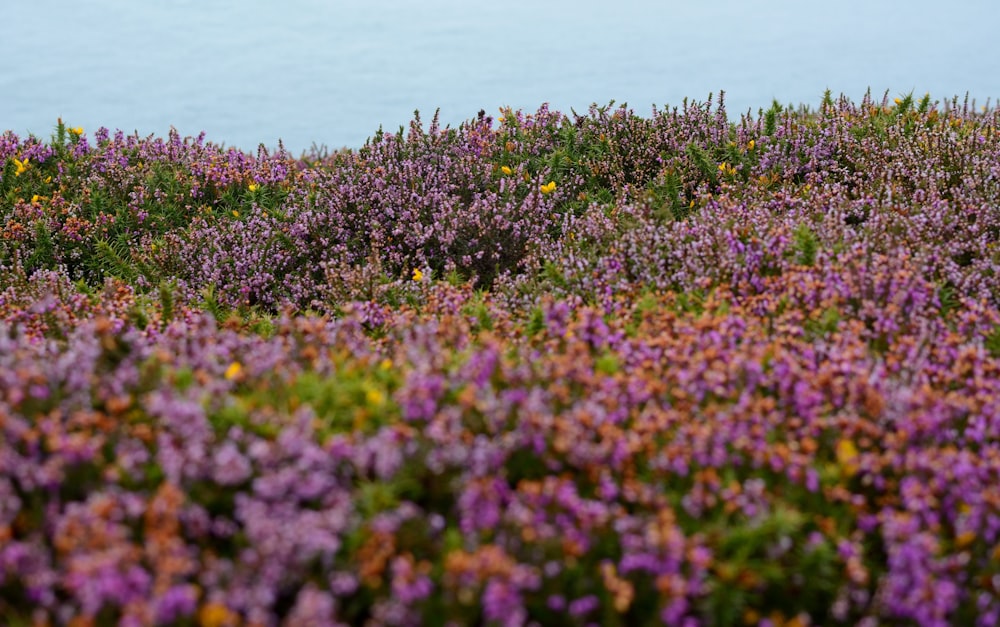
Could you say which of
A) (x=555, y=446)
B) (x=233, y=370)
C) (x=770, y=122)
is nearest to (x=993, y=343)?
(x=555, y=446)

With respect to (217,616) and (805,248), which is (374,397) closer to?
(217,616)

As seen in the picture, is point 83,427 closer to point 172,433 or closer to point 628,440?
point 172,433

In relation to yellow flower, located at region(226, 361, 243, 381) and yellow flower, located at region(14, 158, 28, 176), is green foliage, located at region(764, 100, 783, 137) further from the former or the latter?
yellow flower, located at region(14, 158, 28, 176)

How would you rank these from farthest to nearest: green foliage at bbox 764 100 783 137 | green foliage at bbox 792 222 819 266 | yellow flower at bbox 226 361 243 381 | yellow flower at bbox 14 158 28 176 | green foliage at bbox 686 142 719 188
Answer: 1. yellow flower at bbox 14 158 28 176
2. green foliage at bbox 764 100 783 137
3. green foliage at bbox 686 142 719 188
4. green foliage at bbox 792 222 819 266
5. yellow flower at bbox 226 361 243 381

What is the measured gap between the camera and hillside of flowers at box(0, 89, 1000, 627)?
2.69 meters

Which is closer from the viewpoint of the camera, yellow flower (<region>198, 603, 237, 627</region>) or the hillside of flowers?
yellow flower (<region>198, 603, 237, 627</region>)

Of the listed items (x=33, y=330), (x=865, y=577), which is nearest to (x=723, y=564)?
(x=865, y=577)

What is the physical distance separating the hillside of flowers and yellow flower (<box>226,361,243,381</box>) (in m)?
0.02

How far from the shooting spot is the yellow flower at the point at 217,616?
2.42 m

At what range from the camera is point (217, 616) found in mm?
2416

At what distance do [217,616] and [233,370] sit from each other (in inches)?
64.0

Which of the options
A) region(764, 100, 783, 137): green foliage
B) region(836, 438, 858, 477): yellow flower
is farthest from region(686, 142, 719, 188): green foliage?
region(836, 438, 858, 477): yellow flower

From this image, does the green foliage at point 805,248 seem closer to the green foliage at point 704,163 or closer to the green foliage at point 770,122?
the green foliage at point 704,163

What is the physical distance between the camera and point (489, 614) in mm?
2656
